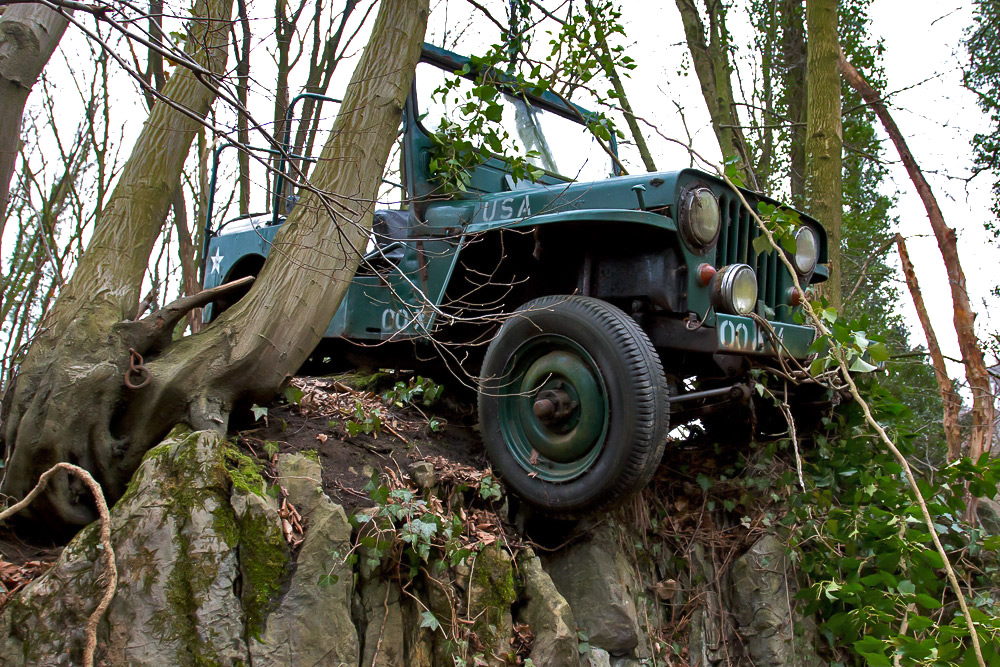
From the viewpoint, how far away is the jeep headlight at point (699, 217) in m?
3.61

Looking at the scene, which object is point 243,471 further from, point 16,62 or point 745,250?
point 745,250

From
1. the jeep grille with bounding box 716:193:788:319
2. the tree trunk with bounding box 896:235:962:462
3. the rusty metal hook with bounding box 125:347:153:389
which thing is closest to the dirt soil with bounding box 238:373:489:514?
the rusty metal hook with bounding box 125:347:153:389

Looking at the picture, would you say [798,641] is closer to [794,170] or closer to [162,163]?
[162,163]

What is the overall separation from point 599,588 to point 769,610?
956mm

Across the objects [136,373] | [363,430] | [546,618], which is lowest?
[546,618]

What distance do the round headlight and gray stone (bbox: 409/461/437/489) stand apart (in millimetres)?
2102

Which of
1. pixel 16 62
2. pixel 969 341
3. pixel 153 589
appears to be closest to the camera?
pixel 153 589

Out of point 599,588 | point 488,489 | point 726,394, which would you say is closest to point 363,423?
point 488,489

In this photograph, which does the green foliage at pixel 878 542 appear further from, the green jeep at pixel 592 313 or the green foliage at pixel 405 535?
the green foliage at pixel 405 535

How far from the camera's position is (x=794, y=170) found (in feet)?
34.4

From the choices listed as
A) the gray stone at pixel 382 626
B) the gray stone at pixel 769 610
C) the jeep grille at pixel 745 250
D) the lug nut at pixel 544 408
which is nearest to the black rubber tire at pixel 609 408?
the lug nut at pixel 544 408

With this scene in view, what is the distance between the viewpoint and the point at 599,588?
365cm

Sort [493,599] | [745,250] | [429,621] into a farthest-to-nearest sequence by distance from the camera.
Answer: [745,250] < [493,599] < [429,621]

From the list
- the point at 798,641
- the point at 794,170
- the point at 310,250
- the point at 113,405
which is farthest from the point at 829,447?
the point at 794,170
